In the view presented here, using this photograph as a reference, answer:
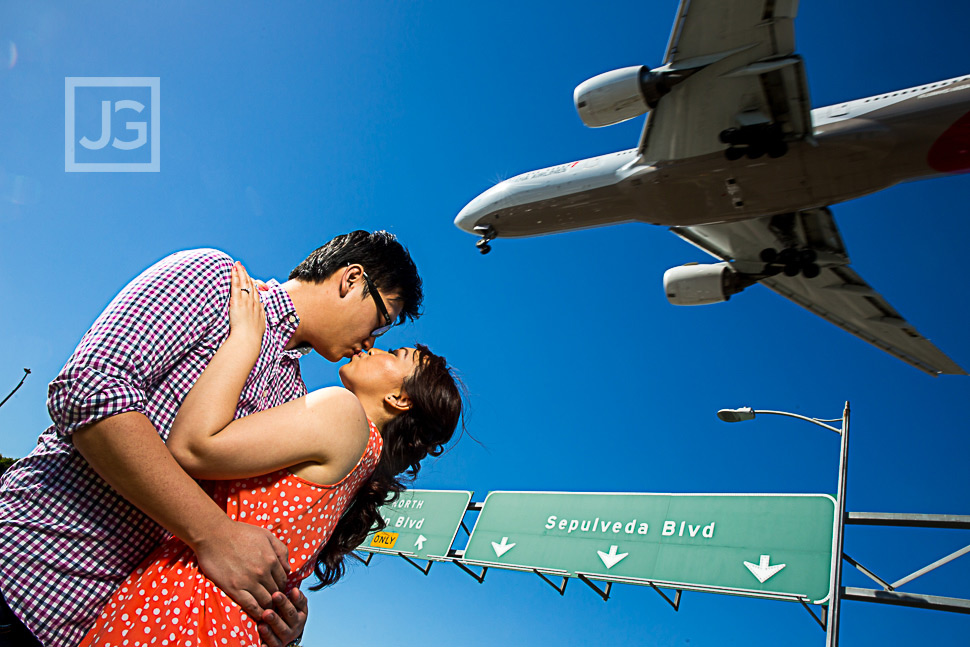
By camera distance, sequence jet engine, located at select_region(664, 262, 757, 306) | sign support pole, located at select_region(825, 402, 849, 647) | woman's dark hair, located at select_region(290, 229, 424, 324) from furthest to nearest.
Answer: jet engine, located at select_region(664, 262, 757, 306)
sign support pole, located at select_region(825, 402, 849, 647)
woman's dark hair, located at select_region(290, 229, 424, 324)

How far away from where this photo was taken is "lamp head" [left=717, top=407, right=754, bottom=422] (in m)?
12.7

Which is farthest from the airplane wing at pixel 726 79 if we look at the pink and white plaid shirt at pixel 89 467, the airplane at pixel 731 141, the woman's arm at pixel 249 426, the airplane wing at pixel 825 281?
the pink and white plaid shirt at pixel 89 467

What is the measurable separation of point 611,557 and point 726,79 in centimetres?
1129

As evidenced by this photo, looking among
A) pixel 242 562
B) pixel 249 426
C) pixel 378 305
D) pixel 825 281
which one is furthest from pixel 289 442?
pixel 825 281

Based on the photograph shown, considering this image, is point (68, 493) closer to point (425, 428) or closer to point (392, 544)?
point (425, 428)

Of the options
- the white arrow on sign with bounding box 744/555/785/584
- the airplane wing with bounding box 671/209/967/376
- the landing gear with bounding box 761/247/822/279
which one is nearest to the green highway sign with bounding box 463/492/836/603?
the white arrow on sign with bounding box 744/555/785/584

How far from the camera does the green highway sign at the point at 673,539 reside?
1255cm

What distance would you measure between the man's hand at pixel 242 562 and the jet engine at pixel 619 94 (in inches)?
592

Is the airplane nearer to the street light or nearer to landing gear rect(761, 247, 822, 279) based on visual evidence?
landing gear rect(761, 247, 822, 279)

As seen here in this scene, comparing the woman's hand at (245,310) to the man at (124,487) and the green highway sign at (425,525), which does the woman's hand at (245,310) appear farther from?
the green highway sign at (425,525)

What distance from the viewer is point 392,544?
Answer: 20266 millimetres

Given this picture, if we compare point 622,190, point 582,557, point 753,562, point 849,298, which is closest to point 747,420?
point 753,562

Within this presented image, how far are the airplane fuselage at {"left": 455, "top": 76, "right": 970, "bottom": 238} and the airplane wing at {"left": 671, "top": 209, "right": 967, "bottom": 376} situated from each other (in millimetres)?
3415

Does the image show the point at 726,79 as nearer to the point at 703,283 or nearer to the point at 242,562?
the point at 703,283
